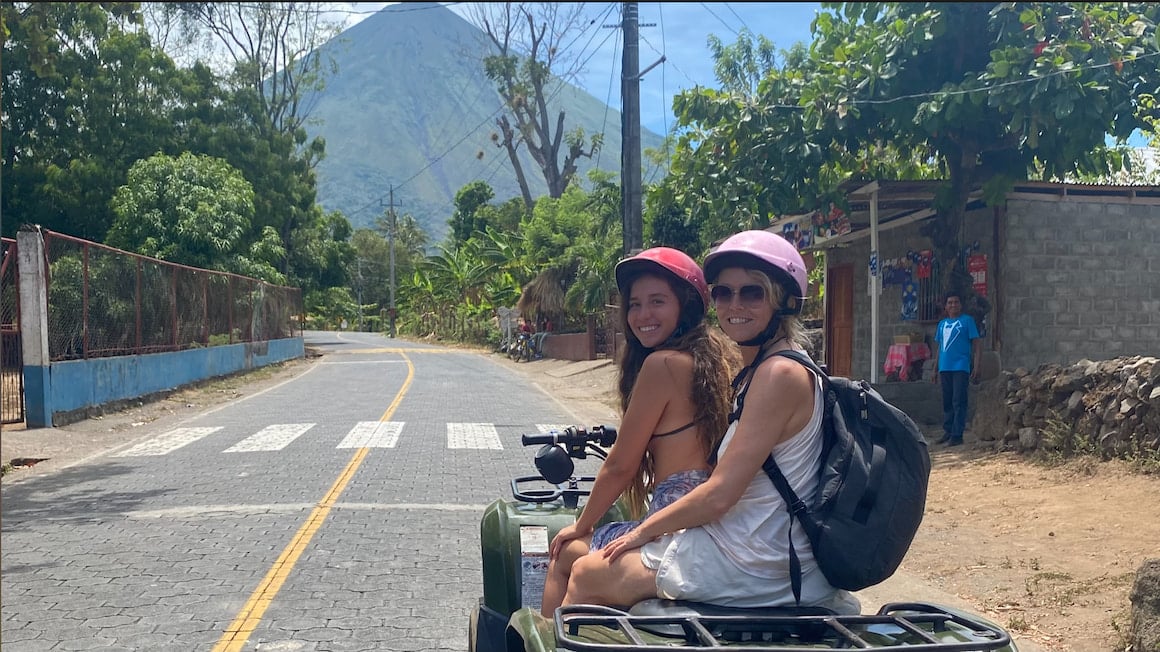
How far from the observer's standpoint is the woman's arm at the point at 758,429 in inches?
100

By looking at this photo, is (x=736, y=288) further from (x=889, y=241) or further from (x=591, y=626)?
(x=889, y=241)

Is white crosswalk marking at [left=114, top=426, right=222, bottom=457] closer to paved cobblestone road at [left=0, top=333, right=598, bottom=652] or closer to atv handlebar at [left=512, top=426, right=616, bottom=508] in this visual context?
paved cobblestone road at [left=0, top=333, right=598, bottom=652]

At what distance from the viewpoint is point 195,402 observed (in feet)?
64.5

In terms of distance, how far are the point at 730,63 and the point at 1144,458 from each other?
38.0 metres

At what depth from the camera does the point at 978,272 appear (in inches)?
519

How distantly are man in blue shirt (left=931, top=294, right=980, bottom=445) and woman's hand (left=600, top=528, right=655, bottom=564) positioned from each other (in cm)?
915

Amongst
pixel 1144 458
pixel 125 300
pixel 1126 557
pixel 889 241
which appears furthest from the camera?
pixel 125 300

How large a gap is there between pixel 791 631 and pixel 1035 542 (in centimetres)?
547

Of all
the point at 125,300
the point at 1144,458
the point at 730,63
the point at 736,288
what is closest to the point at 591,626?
the point at 736,288

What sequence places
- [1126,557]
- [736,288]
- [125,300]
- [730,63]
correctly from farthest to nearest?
[730,63] < [125,300] < [1126,557] < [736,288]

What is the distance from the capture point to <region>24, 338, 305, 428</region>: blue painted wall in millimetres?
14117

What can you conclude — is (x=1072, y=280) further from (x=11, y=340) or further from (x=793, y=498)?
(x=11, y=340)

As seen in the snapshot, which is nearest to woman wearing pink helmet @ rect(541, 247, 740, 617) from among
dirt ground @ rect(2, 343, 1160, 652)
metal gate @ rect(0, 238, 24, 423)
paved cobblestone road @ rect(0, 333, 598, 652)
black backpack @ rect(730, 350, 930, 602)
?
black backpack @ rect(730, 350, 930, 602)

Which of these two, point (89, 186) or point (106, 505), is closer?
point (106, 505)
